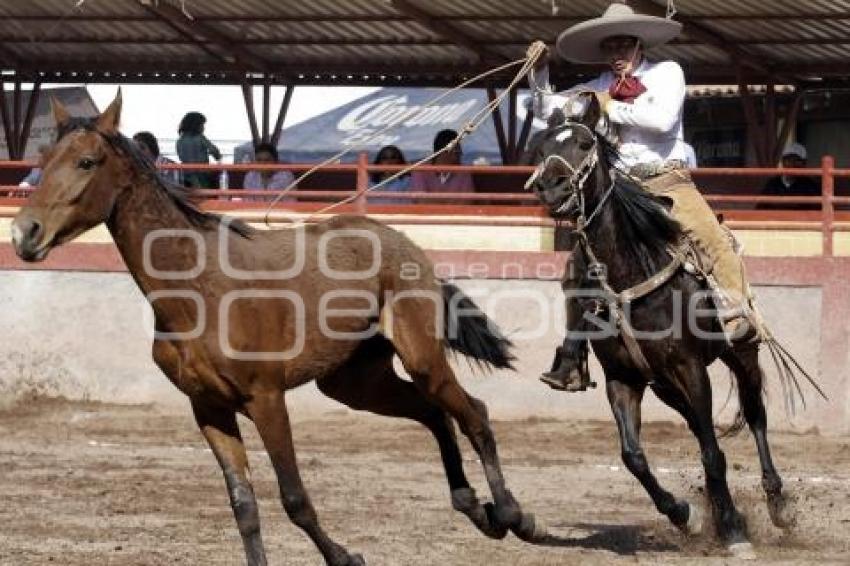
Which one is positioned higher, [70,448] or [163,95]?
[163,95]

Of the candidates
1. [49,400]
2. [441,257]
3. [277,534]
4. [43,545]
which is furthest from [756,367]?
[49,400]

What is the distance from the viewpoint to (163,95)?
102 feet

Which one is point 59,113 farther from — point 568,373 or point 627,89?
point 568,373

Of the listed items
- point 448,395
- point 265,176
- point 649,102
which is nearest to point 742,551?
point 448,395

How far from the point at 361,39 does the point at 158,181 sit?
12.2 meters

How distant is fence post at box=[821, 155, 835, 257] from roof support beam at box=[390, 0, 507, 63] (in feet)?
16.6

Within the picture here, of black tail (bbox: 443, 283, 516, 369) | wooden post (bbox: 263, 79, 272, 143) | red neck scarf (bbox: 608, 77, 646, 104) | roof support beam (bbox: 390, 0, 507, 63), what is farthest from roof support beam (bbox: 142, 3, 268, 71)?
black tail (bbox: 443, 283, 516, 369)

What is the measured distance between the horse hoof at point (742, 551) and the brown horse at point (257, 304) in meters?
1.03

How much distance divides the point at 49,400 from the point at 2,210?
70.4 inches

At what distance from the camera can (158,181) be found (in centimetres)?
818

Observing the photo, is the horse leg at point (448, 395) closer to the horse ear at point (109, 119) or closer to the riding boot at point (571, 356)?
the riding boot at point (571, 356)

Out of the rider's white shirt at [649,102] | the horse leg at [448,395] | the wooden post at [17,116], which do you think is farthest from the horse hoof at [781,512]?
the wooden post at [17,116]

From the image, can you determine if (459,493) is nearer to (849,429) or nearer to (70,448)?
(70,448)

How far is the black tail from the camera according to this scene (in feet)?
30.5
